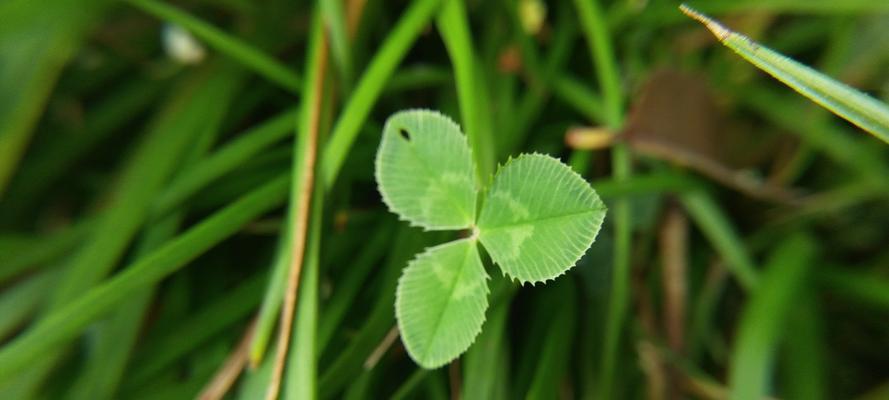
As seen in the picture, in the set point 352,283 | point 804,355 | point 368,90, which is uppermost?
point 368,90

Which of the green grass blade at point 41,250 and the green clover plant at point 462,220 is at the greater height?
the green grass blade at point 41,250

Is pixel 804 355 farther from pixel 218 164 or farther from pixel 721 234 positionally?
pixel 218 164

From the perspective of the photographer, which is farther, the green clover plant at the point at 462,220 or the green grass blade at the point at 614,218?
the green grass blade at the point at 614,218

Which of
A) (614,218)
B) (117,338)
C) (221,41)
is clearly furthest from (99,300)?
(614,218)

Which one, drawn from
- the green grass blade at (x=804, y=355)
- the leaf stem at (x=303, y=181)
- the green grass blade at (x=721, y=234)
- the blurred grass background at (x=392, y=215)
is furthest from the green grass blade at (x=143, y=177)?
the green grass blade at (x=804, y=355)

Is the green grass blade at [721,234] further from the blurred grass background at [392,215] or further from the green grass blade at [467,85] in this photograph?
the green grass blade at [467,85]

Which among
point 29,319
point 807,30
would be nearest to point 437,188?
point 29,319

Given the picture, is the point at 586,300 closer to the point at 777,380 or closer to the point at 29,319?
the point at 777,380

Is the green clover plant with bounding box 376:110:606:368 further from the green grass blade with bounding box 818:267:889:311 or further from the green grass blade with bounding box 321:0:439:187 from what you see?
the green grass blade with bounding box 818:267:889:311

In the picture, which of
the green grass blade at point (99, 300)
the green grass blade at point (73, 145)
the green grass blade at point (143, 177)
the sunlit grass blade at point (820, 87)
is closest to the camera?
the sunlit grass blade at point (820, 87)
